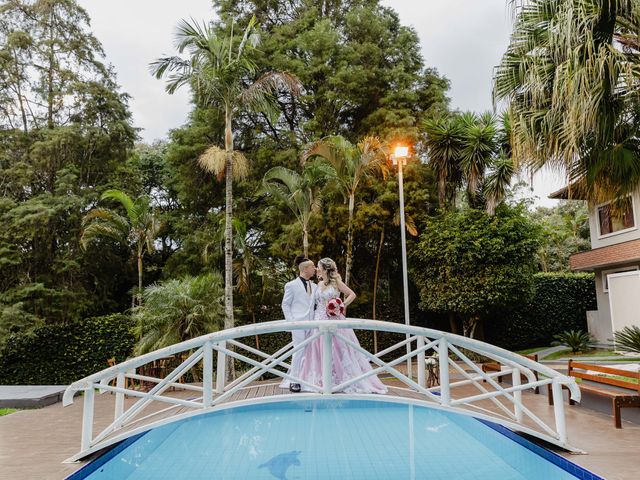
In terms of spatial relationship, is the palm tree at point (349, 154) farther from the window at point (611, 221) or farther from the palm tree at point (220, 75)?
the window at point (611, 221)

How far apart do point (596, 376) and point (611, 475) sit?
3692 millimetres

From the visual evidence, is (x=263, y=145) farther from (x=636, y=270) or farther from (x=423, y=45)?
(x=636, y=270)

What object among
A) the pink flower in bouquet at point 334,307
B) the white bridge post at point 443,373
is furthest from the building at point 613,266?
the white bridge post at point 443,373

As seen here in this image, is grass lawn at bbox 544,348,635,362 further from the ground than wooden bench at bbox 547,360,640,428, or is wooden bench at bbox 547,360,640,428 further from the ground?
wooden bench at bbox 547,360,640,428

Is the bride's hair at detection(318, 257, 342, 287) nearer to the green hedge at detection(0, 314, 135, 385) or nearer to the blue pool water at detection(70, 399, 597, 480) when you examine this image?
the blue pool water at detection(70, 399, 597, 480)

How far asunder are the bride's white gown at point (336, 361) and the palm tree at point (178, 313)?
20.4ft

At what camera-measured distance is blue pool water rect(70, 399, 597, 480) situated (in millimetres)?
5398

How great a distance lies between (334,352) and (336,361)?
0.14 metres

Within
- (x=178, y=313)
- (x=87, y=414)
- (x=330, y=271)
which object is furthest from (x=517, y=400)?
(x=178, y=313)

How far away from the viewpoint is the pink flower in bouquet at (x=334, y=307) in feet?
25.1

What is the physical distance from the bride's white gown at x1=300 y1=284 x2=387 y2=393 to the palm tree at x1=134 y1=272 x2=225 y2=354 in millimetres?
6214

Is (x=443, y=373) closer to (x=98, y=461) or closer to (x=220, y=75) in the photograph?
(x=98, y=461)

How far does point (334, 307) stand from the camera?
7.67 meters

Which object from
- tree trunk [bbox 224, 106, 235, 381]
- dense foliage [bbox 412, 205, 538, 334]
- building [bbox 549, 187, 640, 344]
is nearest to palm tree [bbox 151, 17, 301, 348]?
tree trunk [bbox 224, 106, 235, 381]
